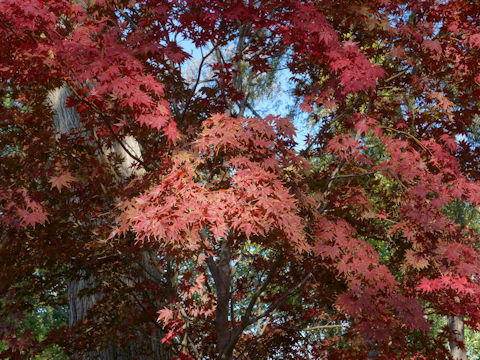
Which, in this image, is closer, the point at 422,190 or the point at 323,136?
the point at 422,190

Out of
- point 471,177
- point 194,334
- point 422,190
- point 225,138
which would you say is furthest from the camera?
point 194,334

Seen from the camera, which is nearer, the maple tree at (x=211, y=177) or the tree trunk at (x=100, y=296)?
the maple tree at (x=211, y=177)

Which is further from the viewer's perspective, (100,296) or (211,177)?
(100,296)

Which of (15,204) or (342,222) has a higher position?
(342,222)

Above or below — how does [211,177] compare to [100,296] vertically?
above

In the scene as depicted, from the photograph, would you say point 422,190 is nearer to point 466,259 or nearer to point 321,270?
point 466,259

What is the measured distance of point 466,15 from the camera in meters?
5.57

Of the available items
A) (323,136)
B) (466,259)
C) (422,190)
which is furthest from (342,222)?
(323,136)

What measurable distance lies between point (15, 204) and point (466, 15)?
5.52 meters

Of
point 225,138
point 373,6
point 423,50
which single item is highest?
point 373,6

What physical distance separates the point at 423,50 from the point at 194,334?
5.20 m

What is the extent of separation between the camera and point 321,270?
5879 mm

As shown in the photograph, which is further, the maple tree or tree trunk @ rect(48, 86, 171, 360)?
tree trunk @ rect(48, 86, 171, 360)

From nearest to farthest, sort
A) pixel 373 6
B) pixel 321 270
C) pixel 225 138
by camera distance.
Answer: pixel 225 138 → pixel 373 6 → pixel 321 270
